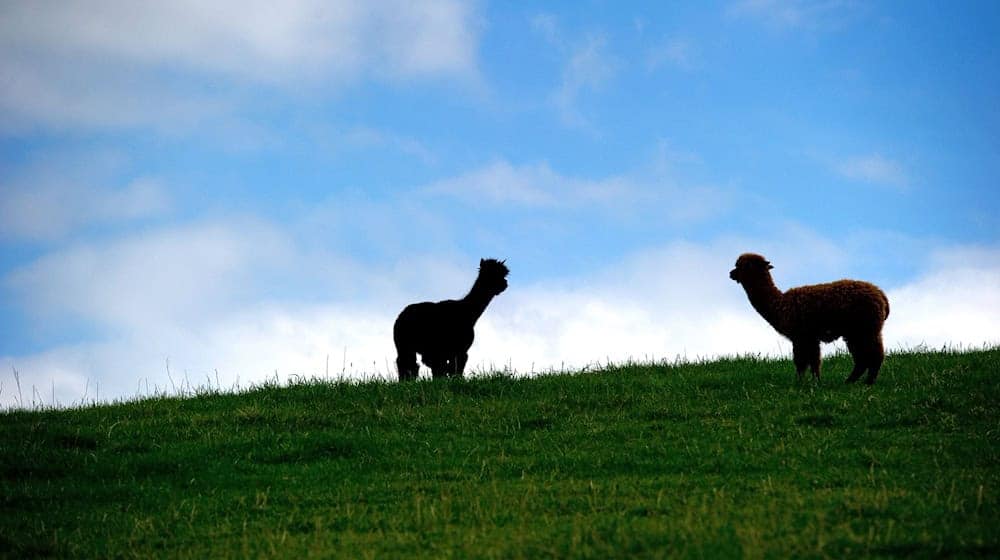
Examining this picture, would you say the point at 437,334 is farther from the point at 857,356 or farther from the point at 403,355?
the point at 857,356

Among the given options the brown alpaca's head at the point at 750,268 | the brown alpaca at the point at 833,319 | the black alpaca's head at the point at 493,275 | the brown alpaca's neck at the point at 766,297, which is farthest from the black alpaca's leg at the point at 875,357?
the black alpaca's head at the point at 493,275

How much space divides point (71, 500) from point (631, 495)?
6.11 metres

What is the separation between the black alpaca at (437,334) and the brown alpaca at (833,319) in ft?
17.9

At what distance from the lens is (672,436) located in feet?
40.7

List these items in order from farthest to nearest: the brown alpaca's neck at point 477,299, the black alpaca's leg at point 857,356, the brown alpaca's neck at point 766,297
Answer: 1. the brown alpaca's neck at point 477,299
2. the brown alpaca's neck at point 766,297
3. the black alpaca's leg at point 857,356

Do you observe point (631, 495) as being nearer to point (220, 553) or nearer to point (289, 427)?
point (220, 553)

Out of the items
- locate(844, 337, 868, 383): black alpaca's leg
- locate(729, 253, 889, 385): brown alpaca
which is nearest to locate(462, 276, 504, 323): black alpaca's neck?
locate(729, 253, 889, 385): brown alpaca

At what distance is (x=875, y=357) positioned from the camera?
583 inches

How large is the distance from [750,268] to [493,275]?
16.2 ft

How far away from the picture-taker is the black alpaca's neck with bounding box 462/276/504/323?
1862 centimetres

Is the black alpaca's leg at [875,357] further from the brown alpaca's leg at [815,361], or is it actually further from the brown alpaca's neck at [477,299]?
the brown alpaca's neck at [477,299]

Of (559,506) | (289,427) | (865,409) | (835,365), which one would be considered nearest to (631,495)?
(559,506)

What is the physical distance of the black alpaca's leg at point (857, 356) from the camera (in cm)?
1488

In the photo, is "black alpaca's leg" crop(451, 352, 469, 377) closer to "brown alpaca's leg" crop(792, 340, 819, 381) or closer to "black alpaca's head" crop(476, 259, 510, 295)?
"black alpaca's head" crop(476, 259, 510, 295)
